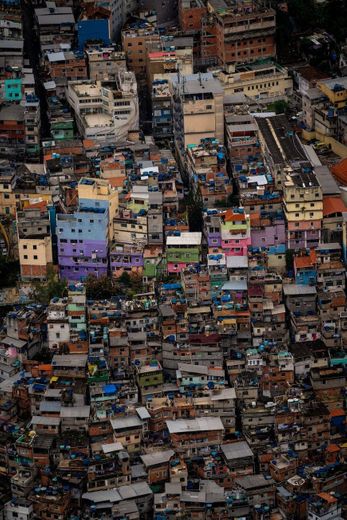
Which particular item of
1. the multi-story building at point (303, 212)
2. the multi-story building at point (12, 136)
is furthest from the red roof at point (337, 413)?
the multi-story building at point (12, 136)

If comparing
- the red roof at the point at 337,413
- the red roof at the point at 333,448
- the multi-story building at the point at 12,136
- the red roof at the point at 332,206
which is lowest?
the red roof at the point at 333,448

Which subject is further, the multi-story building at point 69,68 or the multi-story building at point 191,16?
the multi-story building at point 191,16

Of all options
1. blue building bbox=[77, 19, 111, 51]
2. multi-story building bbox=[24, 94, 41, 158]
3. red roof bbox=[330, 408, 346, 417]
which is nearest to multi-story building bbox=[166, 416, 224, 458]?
red roof bbox=[330, 408, 346, 417]

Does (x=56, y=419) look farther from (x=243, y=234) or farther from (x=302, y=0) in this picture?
(x=302, y=0)

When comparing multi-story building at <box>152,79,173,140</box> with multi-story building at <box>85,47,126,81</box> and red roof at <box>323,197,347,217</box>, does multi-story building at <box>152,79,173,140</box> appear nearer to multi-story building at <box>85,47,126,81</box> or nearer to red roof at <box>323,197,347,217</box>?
multi-story building at <box>85,47,126,81</box>

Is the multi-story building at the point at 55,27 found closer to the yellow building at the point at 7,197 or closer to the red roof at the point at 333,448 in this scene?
the yellow building at the point at 7,197

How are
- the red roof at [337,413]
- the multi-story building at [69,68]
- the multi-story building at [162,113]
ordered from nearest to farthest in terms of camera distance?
the red roof at [337,413]
the multi-story building at [162,113]
the multi-story building at [69,68]

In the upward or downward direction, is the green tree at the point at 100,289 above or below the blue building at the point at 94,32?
below
